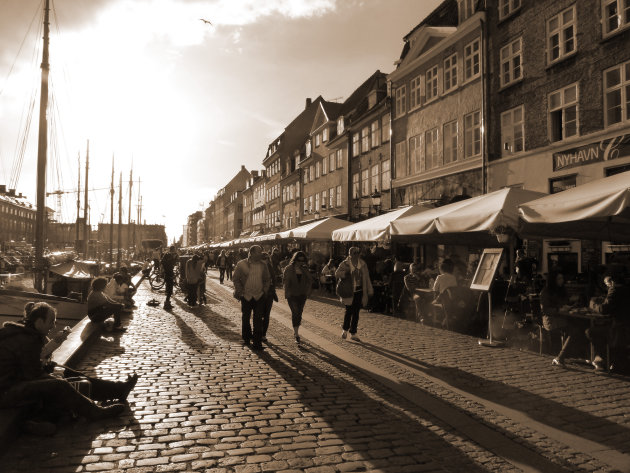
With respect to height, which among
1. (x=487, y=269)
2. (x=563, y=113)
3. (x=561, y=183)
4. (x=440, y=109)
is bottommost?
(x=487, y=269)

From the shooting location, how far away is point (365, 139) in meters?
34.0

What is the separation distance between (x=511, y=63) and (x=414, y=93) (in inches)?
287

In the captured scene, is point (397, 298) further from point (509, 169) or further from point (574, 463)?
point (574, 463)

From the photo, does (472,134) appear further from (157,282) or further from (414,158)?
(157,282)

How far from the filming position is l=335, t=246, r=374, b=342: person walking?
1023 centimetres

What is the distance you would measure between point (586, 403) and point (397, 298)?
889cm

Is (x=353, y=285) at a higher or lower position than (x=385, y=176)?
lower

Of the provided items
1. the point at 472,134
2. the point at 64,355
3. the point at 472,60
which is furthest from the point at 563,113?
the point at 64,355

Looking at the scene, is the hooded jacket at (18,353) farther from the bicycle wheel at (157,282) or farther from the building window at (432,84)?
the building window at (432,84)

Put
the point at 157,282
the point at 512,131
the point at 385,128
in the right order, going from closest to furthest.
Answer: the point at 512,131
the point at 157,282
the point at 385,128

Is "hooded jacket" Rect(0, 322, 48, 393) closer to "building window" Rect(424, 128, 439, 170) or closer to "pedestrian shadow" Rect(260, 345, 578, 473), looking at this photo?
"pedestrian shadow" Rect(260, 345, 578, 473)

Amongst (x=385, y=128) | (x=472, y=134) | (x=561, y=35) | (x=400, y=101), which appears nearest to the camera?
(x=561, y=35)

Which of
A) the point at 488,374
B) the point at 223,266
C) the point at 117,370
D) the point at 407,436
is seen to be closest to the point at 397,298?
the point at 488,374

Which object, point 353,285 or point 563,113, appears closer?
point 353,285
